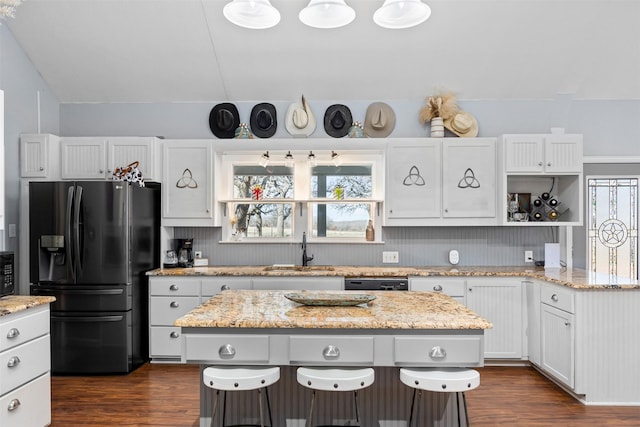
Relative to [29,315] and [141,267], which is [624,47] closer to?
[141,267]

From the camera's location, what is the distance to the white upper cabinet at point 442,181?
4.35 m

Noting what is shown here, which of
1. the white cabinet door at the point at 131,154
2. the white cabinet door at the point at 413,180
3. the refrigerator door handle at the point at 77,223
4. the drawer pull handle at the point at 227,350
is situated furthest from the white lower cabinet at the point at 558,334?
the refrigerator door handle at the point at 77,223

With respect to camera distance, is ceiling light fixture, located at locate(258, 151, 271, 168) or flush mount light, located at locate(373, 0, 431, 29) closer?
flush mount light, located at locate(373, 0, 431, 29)

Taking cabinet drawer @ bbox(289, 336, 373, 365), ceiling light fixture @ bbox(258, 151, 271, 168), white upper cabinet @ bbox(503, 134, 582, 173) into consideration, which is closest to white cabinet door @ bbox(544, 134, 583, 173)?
white upper cabinet @ bbox(503, 134, 582, 173)

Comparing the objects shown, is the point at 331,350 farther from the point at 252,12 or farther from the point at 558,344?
the point at 558,344

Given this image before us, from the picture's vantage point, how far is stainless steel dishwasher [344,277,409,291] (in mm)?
4031

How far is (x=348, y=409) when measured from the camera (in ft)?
7.89

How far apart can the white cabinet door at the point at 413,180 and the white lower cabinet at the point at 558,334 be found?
1.28m

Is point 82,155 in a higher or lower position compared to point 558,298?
higher

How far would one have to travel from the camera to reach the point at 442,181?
172 inches

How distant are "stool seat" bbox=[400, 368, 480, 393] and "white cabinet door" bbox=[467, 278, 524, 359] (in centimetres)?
204

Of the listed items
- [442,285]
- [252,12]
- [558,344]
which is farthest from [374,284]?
[252,12]

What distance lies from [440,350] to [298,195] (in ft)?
9.28

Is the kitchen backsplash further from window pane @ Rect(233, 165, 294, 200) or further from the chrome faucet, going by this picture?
window pane @ Rect(233, 165, 294, 200)
